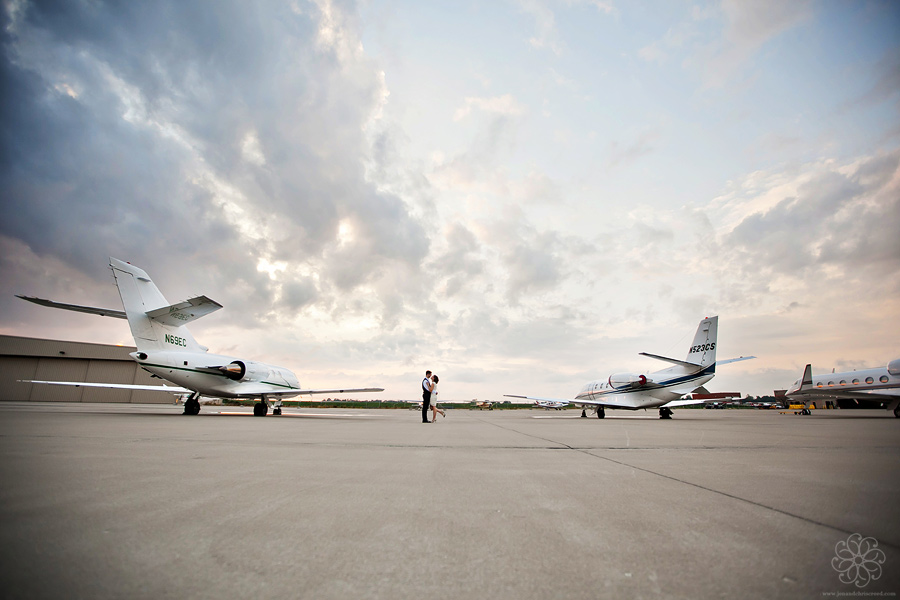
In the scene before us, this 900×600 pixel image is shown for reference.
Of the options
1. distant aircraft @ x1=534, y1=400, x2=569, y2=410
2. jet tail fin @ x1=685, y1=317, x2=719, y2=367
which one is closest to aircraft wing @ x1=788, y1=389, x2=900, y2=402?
jet tail fin @ x1=685, y1=317, x2=719, y2=367

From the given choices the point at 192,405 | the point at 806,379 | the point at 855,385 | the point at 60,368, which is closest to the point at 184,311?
the point at 192,405

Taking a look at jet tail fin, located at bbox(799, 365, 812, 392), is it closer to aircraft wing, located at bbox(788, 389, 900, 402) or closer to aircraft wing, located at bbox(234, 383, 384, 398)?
aircraft wing, located at bbox(788, 389, 900, 402)

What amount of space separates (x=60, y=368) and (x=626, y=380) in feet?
188

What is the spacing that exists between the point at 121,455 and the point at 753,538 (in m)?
5.67

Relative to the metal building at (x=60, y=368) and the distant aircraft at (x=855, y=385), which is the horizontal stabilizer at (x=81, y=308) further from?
the metal building at (x=60, y=368)

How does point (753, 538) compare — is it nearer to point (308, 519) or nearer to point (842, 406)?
point (308, 519)

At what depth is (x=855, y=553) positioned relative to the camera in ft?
5.92

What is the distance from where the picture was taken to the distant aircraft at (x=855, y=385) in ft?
68.7

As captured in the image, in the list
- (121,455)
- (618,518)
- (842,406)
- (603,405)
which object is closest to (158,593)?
(618,518)

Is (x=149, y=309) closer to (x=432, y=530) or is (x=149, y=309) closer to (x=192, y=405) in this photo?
(x=192, y=405)

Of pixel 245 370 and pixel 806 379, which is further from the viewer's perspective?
pixel 806 379

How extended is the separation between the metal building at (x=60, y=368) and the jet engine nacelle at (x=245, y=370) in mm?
36750

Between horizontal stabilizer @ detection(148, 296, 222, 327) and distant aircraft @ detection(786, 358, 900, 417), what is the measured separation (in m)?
32.3

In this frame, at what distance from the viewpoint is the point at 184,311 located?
15.0 m
